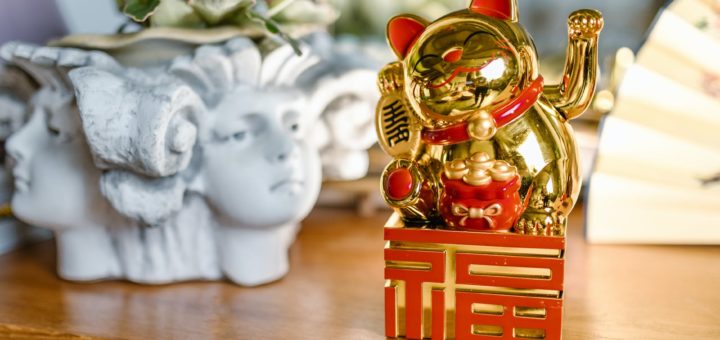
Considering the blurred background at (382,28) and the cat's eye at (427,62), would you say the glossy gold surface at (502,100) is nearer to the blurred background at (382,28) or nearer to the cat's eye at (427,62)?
the cat's eye at (427,62)

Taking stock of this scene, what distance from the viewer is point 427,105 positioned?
1.65ft

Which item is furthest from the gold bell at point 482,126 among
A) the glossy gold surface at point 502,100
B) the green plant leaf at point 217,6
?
the green plant leaf at point 217,6

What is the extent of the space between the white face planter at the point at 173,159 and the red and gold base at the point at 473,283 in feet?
0.55

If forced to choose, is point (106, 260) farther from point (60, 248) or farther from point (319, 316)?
point (319, 316)

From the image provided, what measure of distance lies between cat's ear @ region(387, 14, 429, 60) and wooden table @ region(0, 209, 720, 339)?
250 millimetres

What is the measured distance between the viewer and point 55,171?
0.68 m

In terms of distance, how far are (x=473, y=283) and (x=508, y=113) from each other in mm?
139

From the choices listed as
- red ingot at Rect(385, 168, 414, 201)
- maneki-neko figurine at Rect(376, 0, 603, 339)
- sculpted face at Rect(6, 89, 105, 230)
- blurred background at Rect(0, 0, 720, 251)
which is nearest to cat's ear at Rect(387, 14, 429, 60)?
maneki-neko figurine at Rect(376, 0, 603, 339)

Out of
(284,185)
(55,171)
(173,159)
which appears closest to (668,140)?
(284,185)

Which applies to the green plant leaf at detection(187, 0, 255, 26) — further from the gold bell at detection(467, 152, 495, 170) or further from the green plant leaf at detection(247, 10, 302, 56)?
the gold bell at detection(467, 152, 495, 170)

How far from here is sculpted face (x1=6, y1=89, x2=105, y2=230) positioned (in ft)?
2.22

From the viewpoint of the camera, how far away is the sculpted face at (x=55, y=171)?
26.7 inches

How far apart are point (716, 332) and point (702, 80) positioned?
0.98ft

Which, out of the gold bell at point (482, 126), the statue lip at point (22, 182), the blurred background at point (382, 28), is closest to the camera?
the gold bell at point (482, 126)
